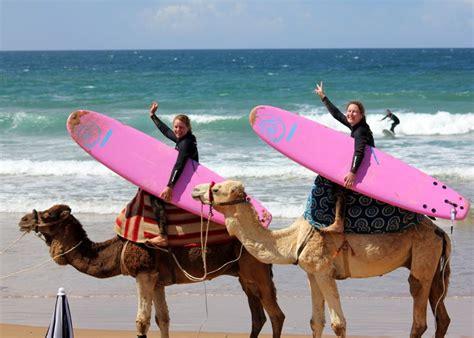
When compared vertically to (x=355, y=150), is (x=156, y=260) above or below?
below

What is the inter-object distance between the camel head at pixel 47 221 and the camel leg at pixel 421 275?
309 cm

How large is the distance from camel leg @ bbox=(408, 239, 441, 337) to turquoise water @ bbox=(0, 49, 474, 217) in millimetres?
7309

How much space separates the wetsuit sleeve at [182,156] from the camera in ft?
25.4

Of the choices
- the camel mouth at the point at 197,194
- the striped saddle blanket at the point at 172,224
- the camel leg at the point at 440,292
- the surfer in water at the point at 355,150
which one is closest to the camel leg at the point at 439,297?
the camel leg at the point at 440,292

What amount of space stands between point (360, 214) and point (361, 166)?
0.41 meters

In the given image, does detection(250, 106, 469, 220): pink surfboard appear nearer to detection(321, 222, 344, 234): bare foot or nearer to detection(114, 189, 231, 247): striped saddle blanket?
detection(321, 222, 344, 234): bare foot

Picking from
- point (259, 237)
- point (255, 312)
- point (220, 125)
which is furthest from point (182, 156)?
point (220, 125)

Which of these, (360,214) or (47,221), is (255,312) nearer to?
(360,214)

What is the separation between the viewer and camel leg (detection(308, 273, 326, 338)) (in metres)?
7.48

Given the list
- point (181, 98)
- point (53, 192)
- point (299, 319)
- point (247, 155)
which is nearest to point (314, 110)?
point (181, 98)

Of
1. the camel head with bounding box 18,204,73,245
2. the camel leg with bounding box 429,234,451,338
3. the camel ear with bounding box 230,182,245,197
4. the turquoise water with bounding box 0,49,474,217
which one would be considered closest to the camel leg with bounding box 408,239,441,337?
the camel leg with bounding box 429,234,451,338

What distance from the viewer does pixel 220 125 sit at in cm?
2836

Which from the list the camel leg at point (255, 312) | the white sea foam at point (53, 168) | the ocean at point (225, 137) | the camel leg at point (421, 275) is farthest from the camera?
the white sea foam at point (53, 168)

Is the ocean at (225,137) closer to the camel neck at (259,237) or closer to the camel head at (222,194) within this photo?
the camel neck at (259,237)
